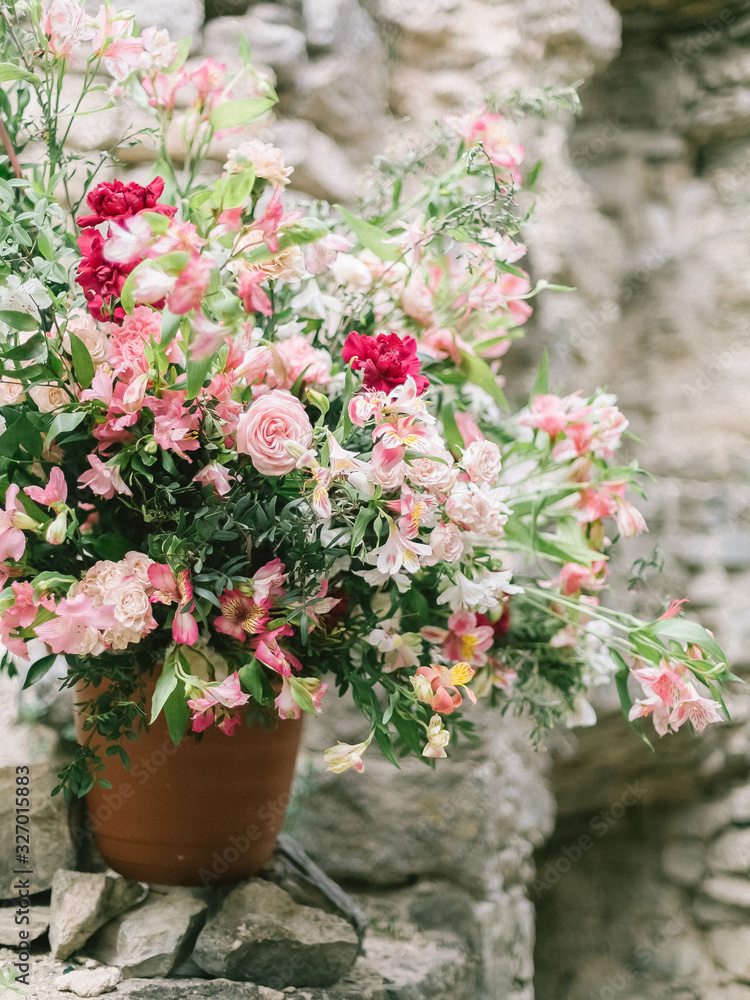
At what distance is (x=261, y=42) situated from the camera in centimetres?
119

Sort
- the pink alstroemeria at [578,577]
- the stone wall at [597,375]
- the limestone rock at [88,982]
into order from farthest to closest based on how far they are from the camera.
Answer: the stone wall at [597,375]
the pink alstroemeria at [578,577]
the limestone rock at [88,982]

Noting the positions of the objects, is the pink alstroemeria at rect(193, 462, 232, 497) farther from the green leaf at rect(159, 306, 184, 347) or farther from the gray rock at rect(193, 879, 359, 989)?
the gray rock at rect(193, 879, 359, 989)

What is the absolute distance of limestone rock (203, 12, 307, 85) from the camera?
1.19 m

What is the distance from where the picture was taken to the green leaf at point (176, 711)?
2.12ft

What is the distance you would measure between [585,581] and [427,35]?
41.1 inches

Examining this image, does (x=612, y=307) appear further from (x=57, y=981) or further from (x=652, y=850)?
(x=57, y=981)

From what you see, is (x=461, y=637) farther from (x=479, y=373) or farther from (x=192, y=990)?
(x=192, y=990)

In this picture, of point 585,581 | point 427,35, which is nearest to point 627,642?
point 585,581

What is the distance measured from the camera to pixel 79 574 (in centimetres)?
71

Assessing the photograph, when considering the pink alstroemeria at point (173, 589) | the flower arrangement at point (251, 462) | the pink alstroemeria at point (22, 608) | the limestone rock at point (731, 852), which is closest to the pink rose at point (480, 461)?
A: the flower arrangement at point (251, 462)

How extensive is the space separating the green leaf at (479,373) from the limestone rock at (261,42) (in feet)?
2.09

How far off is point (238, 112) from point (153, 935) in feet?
2.55

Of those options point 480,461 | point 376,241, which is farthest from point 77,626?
point 376,241

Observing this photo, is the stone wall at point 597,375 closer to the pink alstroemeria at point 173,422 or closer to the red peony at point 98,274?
the red peony at point 98,274
